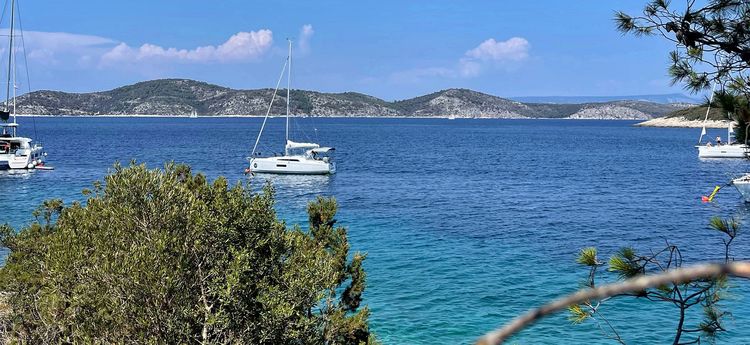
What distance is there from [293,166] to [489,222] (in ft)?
107

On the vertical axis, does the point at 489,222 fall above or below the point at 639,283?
below

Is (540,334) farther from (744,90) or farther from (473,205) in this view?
(473,205)

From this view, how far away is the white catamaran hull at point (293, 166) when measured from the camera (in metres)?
70.9

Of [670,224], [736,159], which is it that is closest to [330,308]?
[670,224]

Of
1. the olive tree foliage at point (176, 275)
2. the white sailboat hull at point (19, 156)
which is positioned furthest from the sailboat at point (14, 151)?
the olive tree foliage at point (176, 275)

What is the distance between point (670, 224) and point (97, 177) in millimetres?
54748

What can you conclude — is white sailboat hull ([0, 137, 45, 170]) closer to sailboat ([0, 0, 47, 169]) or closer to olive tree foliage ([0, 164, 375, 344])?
sailboat ([0, 0, 47, 169])

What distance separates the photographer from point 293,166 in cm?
7119

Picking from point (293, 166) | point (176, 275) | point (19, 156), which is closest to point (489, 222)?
point (293, 166)

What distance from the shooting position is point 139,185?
13008 millimetres

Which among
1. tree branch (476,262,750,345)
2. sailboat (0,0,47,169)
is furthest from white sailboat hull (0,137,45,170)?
tree branch (476,262,750,345)

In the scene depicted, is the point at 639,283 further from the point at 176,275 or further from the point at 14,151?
the point at 14,151

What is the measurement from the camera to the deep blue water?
79.8 feet

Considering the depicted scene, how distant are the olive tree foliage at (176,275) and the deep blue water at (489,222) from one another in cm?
791
